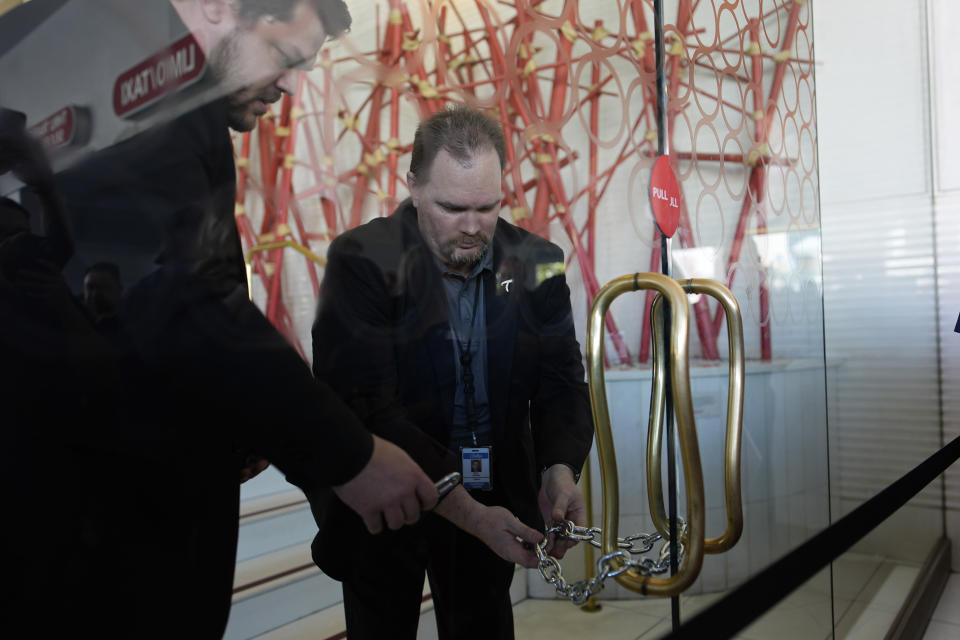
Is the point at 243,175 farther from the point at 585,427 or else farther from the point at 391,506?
the point at 585,427

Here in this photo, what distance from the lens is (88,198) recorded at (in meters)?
0.59

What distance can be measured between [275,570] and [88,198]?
0.38 meters

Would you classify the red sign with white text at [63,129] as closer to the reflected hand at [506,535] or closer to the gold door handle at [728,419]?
the reflected hand at [506,535]

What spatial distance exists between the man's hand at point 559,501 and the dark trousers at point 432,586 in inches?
3.0

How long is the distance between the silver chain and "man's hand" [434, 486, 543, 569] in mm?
24

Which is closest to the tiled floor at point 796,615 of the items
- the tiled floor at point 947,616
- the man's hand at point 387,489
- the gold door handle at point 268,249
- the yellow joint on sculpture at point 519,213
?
the tiled floor at point 947,616

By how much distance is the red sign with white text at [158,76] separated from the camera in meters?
0.60

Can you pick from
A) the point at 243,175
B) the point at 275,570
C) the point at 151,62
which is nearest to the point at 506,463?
the point at 275,570

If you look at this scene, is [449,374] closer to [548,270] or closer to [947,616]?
Answer: [548,270]

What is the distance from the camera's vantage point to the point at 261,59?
65 centimetres

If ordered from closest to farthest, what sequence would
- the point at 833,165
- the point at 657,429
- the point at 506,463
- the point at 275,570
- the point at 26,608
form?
the point at 26,608 < the point at 275,570 < the point at 506,463 < the point at 657,429 < the point at 833,165

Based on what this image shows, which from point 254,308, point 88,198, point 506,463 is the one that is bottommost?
point 506,463

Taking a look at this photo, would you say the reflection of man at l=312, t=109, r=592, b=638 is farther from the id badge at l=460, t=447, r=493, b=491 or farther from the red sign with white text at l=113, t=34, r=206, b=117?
the red sign with white text at l=113, t=34, r=206, b=117

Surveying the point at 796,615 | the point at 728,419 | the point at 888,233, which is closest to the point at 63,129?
the point at 728,419
